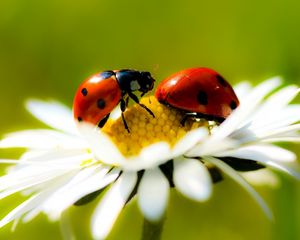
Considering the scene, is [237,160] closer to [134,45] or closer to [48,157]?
[48,157]

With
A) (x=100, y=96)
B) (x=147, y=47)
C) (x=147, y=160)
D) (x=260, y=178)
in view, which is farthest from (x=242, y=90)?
(x=147, y=47)

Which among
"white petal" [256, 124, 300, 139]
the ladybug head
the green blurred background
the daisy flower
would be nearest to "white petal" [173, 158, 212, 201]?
the daisy flower

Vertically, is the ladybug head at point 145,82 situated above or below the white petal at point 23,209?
below

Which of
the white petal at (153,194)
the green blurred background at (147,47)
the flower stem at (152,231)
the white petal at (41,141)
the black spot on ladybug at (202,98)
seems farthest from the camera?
the green blurred background at (147,47)

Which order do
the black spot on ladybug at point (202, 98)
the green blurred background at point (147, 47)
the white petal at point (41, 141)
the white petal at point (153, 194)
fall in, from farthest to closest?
the green blurred background at point (147, 47) → the white petal at point (41, 141) → the black spot on ladybug at point (202, 98) → the white petal at point (153, 194)

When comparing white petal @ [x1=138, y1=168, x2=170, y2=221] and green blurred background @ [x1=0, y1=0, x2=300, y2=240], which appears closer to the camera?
white petal @ [x1=138, y1=168, x2=170, y2=221]

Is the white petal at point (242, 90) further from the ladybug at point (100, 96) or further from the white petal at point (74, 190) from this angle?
the white petal at point (74, 190)

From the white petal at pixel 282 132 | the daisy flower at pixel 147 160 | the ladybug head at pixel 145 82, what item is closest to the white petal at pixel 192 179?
the daisy flower at pixel 147 160

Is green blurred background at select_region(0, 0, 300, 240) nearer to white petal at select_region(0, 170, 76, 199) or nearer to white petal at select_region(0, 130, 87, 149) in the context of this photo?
white petal at select_region(0, 130, 87, 149)
